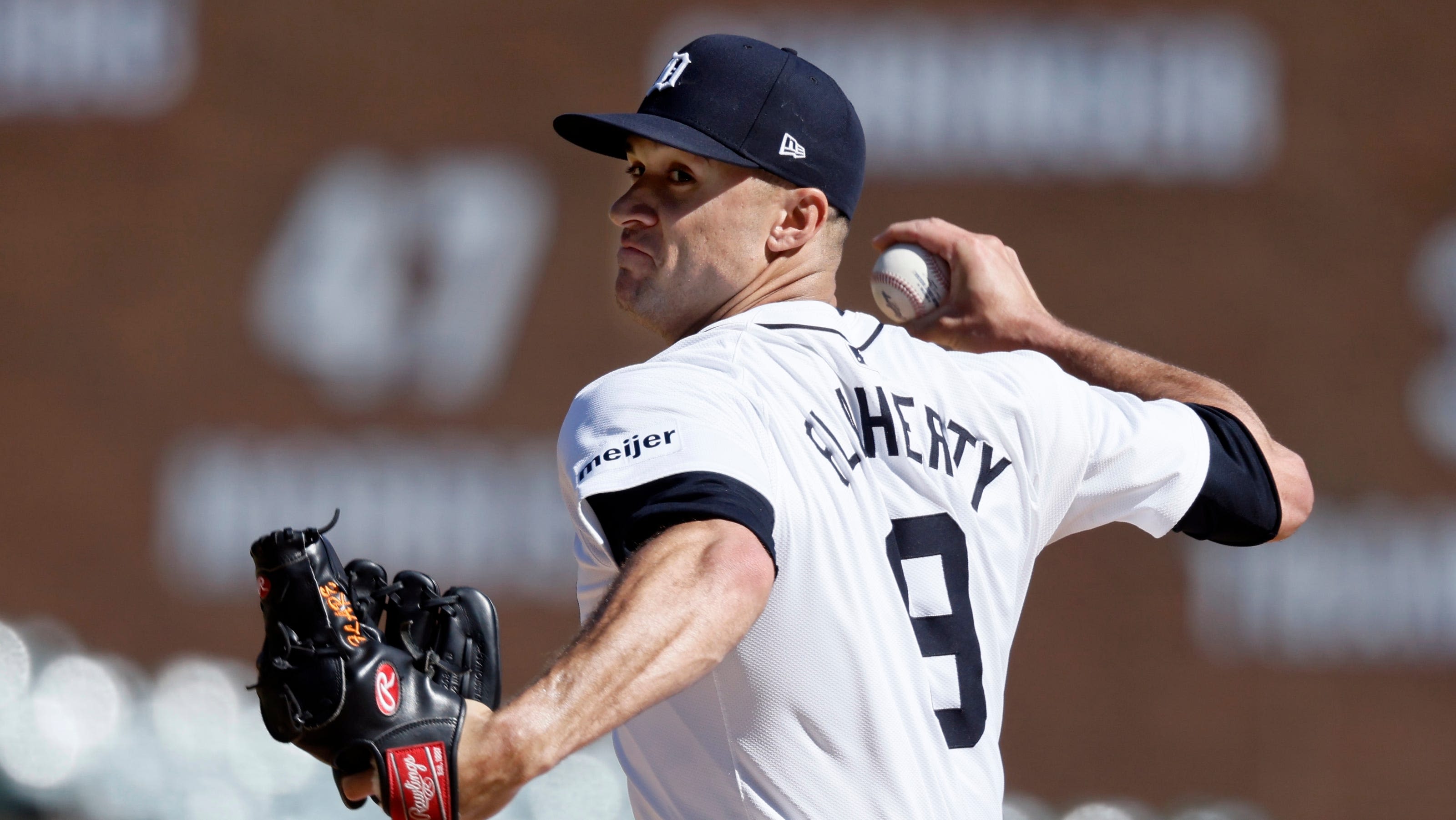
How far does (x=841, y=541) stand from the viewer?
6.20 feet

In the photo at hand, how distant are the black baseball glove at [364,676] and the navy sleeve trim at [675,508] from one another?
0.73ft

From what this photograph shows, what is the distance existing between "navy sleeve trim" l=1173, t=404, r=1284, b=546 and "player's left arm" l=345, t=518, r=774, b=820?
1.04m

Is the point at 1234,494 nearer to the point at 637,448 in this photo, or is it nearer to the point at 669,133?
the point at 669,133

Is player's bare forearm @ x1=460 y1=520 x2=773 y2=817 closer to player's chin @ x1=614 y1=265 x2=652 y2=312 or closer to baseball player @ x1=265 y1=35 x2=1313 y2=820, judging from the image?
baseball player @ x1=265 y1=35 x2=1313 y2=820

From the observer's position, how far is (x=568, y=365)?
25.2ft

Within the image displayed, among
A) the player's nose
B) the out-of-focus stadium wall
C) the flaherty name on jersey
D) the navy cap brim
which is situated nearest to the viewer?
the flaherty name on jersey

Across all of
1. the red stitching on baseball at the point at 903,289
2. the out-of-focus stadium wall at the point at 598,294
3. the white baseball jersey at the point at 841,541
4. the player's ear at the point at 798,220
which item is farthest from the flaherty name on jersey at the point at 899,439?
the out-of-focus stadium wall at the point at 598,294

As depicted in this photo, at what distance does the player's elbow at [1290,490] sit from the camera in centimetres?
247

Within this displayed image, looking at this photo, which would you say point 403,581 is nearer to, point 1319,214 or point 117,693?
point 117,693

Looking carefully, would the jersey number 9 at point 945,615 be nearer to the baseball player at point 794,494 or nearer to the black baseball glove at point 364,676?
the baseball player at point 794,494

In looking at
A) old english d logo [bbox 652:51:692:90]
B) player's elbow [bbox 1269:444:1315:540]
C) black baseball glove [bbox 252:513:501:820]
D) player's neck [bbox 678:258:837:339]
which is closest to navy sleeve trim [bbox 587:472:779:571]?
black baseball glove [bbox 252:513:501:820]

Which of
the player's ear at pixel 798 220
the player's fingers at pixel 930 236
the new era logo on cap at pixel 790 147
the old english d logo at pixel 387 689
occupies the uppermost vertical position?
the new era logo on cap at pixel 790 147

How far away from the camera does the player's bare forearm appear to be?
1522 mm

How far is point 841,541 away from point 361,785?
621mm
